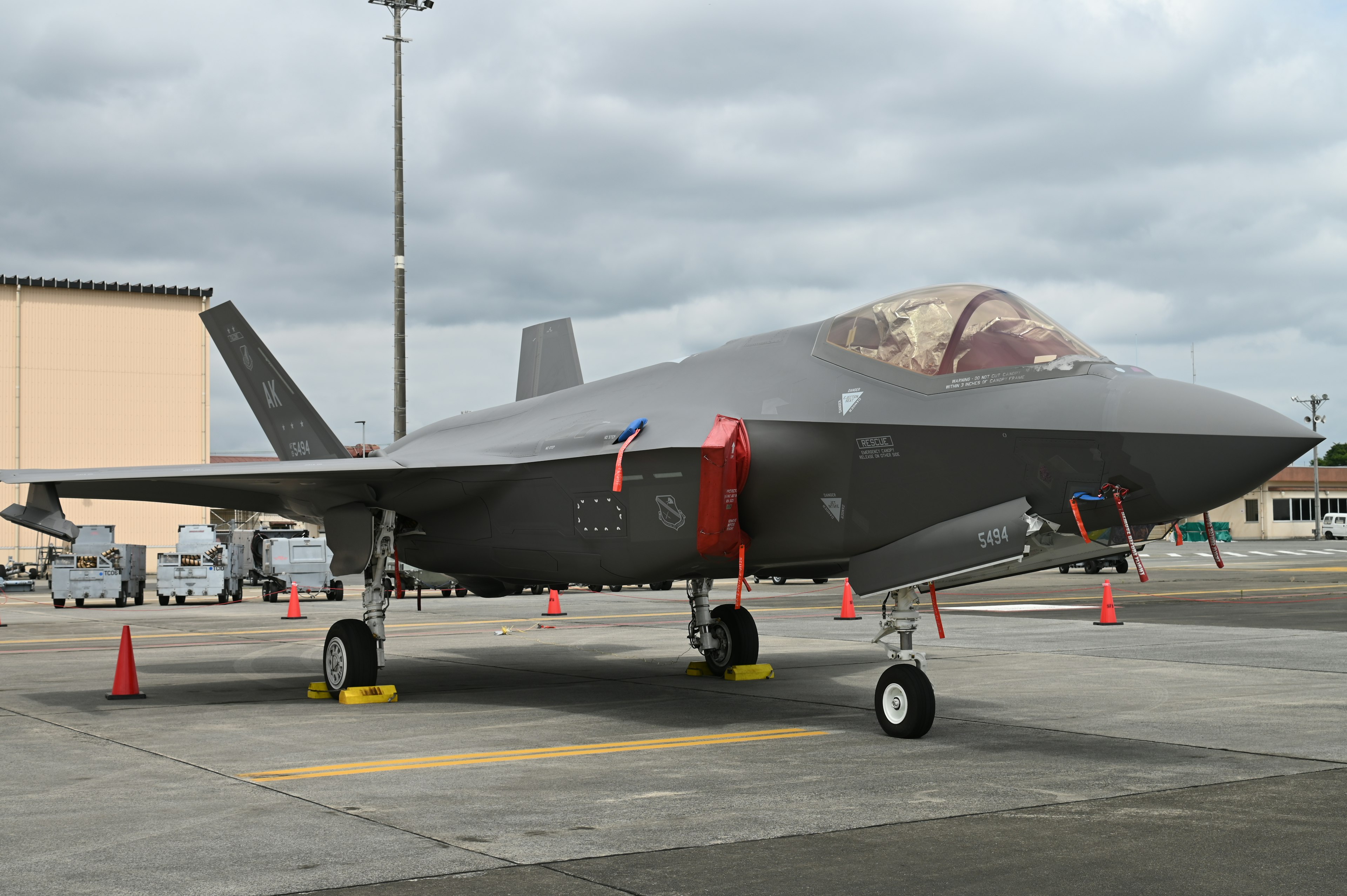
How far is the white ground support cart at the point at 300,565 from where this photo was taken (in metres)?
33.1

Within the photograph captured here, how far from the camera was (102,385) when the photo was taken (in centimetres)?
5869

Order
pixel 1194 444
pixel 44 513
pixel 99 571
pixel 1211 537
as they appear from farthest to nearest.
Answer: pixel 99 571 → pixel 44 513 → pixel 1211 537 → pixel 1194 444

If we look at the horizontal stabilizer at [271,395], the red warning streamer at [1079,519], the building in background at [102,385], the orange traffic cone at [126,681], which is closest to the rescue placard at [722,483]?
the red warning streamer at [1079,519]

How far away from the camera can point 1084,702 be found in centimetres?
1111

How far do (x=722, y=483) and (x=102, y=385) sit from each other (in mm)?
57182

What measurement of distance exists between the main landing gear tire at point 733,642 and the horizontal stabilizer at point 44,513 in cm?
682

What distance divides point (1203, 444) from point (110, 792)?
7237mm

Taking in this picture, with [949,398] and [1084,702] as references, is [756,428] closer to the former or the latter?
[949,398]

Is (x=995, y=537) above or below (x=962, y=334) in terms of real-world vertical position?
below

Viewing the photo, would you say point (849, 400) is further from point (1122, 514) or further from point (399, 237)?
point (399, 237)

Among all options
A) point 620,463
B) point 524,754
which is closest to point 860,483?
point 620,463

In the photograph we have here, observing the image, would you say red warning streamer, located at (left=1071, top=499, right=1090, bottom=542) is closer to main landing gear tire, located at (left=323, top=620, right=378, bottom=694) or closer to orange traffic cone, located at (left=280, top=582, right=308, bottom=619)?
main landing gear tire, located at (left=323, top=620, right=378, bottom=694)

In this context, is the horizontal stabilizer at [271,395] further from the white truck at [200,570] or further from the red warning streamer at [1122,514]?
the white truck at [200,570]

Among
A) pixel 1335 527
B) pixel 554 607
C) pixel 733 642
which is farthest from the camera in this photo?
pixel 1335 527
